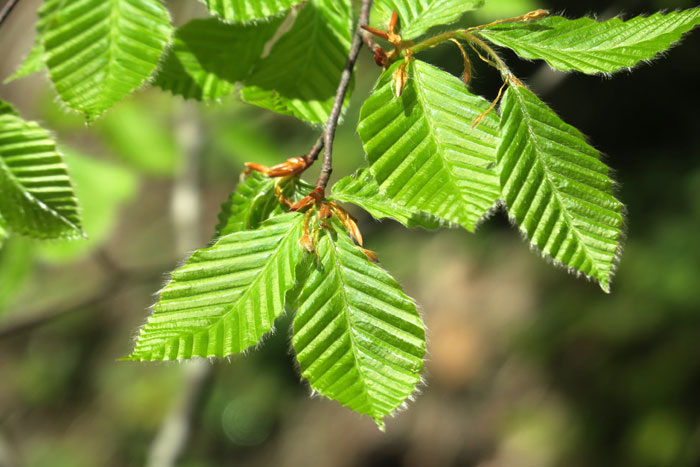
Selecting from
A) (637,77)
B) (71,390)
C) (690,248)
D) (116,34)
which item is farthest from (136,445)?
(116,34)

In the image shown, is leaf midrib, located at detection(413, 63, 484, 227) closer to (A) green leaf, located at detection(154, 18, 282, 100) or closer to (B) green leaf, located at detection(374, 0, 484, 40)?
(B) green leaf, located at detection(374, 0, 484, 40)

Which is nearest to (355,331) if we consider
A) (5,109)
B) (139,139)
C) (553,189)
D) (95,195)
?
(553,189)

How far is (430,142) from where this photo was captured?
0.68 meters

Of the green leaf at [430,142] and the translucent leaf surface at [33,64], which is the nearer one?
the green leaf at [430,142]

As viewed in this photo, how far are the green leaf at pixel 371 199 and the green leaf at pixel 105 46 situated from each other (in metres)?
0.26

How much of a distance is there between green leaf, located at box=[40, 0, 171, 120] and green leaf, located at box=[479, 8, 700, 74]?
0.38 meters

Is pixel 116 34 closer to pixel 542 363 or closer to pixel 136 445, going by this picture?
pixel 542 363

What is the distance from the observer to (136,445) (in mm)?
4730

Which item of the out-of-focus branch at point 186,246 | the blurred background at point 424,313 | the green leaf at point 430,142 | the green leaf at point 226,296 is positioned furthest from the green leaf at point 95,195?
the green leaf at point 430,142

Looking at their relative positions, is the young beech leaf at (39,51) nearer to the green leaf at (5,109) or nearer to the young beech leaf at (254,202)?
the green leaf at (5,109)

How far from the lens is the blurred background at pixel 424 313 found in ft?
8.20

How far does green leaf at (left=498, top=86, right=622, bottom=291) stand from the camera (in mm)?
670

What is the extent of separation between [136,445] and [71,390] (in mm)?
824

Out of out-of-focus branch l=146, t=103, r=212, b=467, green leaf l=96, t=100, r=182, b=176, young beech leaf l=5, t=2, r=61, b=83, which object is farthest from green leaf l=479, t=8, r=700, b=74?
green leaf l=96, t=100, r=182, b=176
